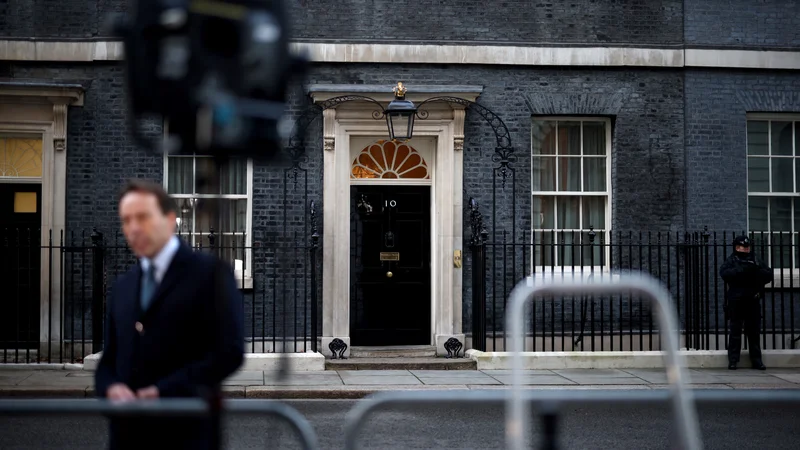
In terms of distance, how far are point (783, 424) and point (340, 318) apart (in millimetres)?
6711

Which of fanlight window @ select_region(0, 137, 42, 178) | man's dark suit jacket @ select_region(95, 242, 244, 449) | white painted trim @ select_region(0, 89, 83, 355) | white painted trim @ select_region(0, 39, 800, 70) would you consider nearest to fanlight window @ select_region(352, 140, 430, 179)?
white painted trim @ select_region(0, 39, 800, 70)

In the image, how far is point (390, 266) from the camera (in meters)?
14.5

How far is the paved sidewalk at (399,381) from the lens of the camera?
11.0m

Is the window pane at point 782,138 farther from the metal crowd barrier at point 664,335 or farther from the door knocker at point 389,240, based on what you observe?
the metal crowd barrier at point 664,335

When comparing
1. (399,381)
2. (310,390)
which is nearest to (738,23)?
(399,381)

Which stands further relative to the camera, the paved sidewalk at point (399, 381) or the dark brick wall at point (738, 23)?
the dark brick wall at point (738, 23)

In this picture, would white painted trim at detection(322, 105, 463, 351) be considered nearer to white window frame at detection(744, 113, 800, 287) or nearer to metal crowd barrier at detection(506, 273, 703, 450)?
white window frame at detection(744, 113, 800, 287)

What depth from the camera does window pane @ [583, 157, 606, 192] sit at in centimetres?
1500

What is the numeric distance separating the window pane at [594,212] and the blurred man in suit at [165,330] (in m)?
11.6

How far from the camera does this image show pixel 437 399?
3.98 m

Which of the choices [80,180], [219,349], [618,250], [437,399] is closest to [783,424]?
[618,250]

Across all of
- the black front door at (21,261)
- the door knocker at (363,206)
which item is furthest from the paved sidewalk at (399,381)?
the door knocker at (363,206)

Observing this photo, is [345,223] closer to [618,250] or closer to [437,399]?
[618,250]

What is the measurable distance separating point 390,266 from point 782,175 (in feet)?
21.4
